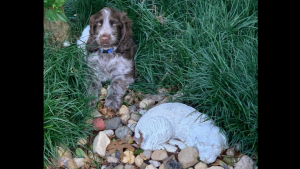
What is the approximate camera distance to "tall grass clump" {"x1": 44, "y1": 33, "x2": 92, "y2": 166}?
119 inches

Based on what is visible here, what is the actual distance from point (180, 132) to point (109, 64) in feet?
3.93

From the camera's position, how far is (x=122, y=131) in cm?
335

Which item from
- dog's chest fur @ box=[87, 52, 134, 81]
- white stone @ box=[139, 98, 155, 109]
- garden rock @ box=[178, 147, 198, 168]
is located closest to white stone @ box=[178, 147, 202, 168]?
garden rock @ box=[178, 147, 198, 168]

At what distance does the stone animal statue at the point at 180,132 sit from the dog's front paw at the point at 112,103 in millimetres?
475

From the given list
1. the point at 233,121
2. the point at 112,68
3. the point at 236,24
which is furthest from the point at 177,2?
the point at 233,121

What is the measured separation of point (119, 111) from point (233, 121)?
4.00 feet

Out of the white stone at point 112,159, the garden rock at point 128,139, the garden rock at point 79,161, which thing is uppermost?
the garden rock at point 128,139

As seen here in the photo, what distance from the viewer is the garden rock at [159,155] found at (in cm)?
301

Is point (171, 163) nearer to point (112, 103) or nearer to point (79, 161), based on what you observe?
point (79, 161)

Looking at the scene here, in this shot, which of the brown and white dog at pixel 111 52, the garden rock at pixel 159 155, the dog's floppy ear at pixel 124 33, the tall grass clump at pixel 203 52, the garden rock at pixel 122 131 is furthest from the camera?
the dog's floppy ear at pixel 124 33

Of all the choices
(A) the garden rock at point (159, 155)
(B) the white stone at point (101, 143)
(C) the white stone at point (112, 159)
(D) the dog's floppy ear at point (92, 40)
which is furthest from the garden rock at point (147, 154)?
(D) the dog's floppy ear at point (92, 40)

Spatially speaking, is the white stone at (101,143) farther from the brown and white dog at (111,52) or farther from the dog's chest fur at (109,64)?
the dog's chest fur at (109,64)

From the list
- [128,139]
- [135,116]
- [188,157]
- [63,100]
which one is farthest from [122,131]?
[188,157]

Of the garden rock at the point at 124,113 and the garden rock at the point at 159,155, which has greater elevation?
the garden rock at the point at 124,113
